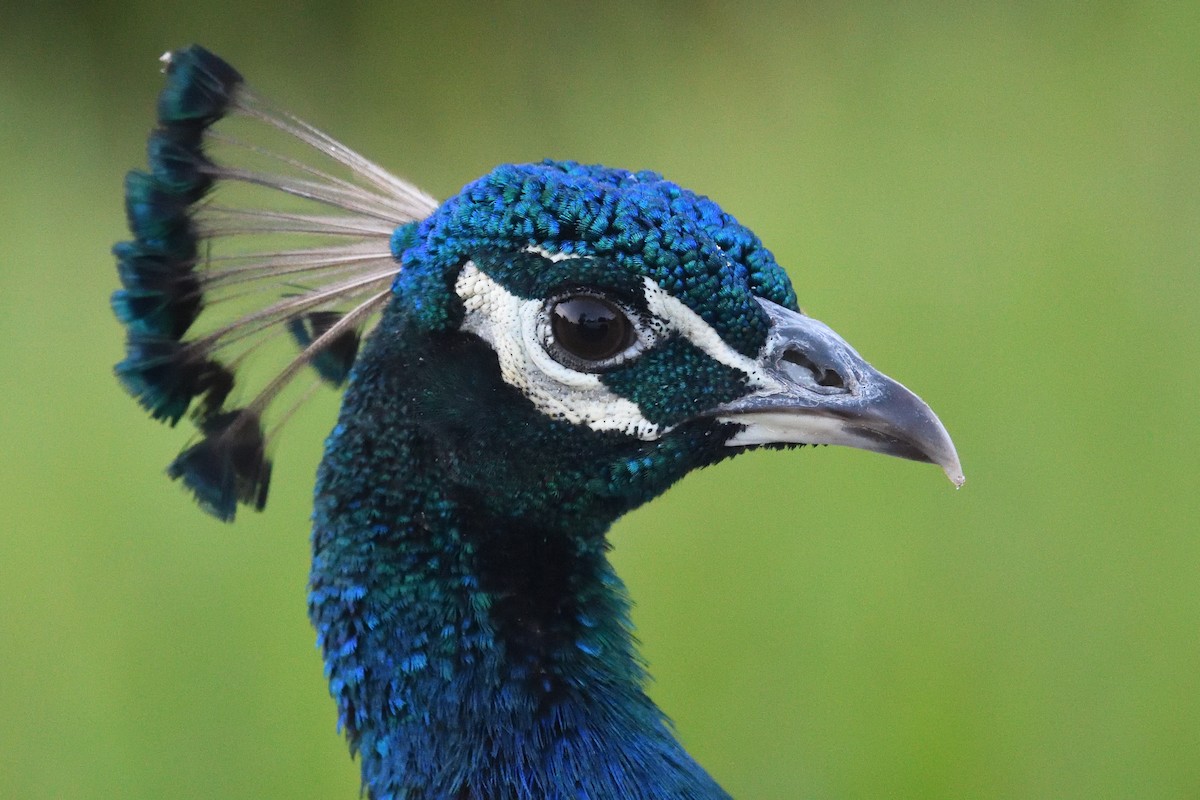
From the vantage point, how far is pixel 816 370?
0.83 meters

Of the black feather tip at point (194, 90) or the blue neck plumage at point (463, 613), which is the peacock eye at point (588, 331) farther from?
the black feather tip at point (194, 90)

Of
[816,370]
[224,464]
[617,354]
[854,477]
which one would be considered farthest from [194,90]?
[854,477]

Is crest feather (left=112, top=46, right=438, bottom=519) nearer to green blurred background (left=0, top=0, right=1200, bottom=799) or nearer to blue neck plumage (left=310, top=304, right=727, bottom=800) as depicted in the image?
blue neck plumage (left=310, top=304, right=727, bottom=800)

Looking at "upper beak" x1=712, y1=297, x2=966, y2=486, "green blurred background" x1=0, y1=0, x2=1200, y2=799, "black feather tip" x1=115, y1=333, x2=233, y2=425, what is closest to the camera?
"upper beak" x1=712, y1=297, x2=966, y2=486

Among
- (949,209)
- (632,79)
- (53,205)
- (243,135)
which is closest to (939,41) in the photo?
(949,209)

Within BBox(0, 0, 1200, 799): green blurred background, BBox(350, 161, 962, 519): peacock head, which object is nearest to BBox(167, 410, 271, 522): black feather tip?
BBox(350, 161, 962, 519): peacock head

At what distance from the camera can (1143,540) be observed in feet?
6.29

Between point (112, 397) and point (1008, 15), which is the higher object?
point (1008, 15)

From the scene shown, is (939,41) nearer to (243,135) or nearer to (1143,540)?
(1143,540)

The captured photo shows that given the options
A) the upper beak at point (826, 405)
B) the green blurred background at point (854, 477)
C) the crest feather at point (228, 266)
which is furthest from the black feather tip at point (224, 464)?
the green blurred background at point (854, 477)

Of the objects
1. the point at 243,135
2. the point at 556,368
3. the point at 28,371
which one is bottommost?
the point at 28,371

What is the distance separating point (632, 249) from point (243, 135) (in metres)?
0.37

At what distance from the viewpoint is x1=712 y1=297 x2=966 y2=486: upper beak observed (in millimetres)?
798

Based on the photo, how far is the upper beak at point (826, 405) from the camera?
0.80 m
